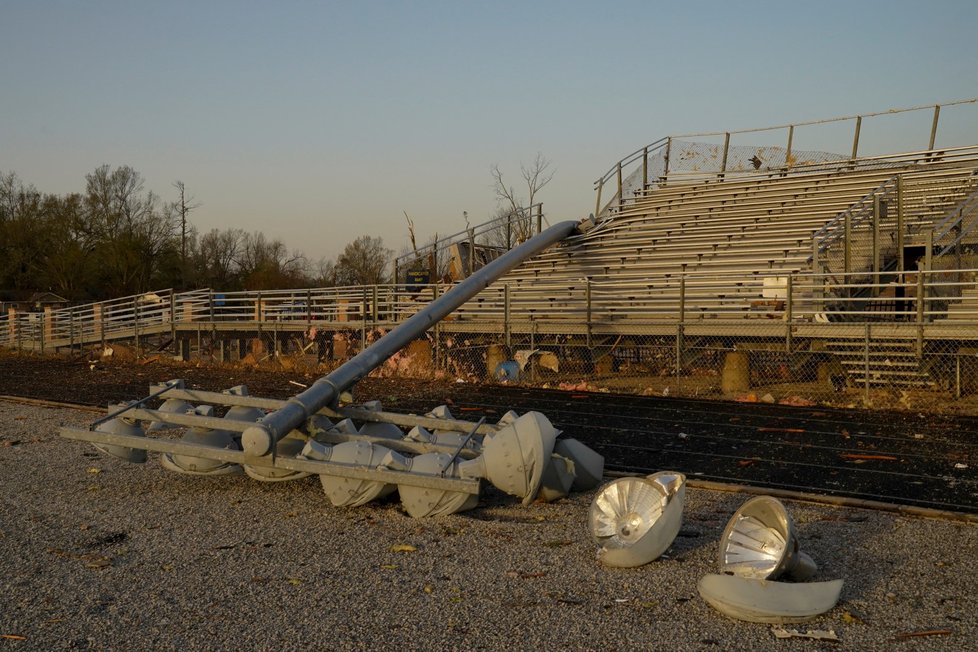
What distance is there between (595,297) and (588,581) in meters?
14.0

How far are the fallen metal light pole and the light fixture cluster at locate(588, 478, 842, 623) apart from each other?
96cm

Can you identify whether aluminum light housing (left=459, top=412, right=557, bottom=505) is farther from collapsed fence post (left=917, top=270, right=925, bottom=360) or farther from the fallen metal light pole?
collapsed fence post (left=917, top=270, right=925, bottom=360)

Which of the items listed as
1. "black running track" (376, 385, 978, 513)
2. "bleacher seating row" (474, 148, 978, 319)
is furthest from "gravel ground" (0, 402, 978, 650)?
"bleacher seating row" (474, 148, 978, 319)

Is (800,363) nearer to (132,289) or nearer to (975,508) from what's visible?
(975,508)

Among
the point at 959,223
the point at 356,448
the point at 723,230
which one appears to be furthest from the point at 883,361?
the point at 356,448

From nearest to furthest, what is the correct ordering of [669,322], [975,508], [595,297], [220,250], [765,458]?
[975,508]
[765,458]
[669,322]
[595,297]
[220,250]

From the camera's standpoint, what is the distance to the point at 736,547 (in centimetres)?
532

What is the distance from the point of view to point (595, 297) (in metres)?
19.0

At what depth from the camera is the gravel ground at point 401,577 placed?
450cm

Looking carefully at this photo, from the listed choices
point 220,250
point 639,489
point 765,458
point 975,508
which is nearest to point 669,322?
point 765,458

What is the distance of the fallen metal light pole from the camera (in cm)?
665

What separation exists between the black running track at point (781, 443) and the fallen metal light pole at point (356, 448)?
1.97 meters

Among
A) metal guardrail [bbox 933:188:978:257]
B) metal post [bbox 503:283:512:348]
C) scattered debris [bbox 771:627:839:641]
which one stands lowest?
scattered debris [bbox 771:627:839:641]

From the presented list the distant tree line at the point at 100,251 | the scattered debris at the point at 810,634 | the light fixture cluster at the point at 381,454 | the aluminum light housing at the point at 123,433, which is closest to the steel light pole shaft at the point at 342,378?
the light fixture cluster at the point at 381,454
